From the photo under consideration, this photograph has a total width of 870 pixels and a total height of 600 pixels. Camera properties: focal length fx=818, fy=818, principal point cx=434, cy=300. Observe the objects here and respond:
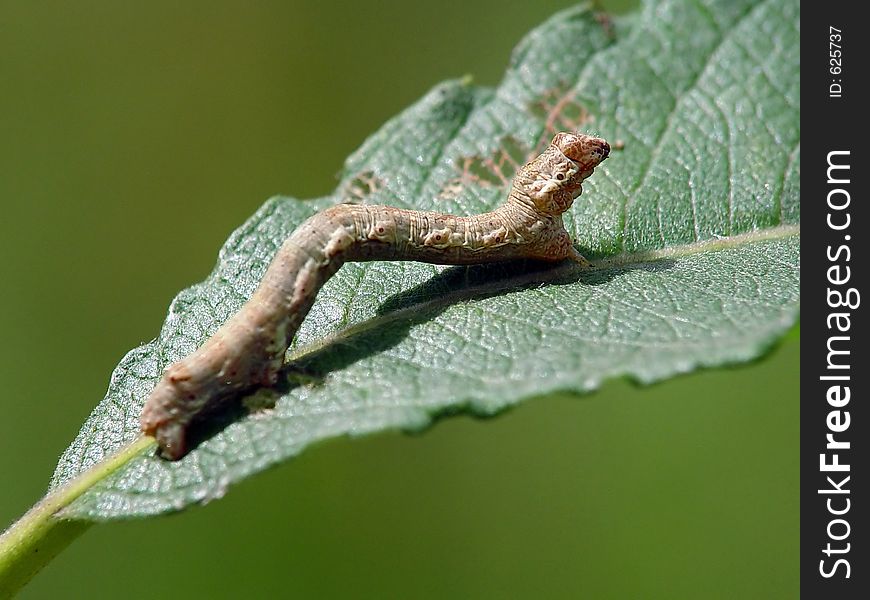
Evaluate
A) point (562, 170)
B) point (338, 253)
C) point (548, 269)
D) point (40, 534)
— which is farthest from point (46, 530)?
point (562, 170)

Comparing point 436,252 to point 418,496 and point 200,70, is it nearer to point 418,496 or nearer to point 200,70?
point 418,496

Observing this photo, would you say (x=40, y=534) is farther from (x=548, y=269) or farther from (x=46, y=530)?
(x=548, y=269)

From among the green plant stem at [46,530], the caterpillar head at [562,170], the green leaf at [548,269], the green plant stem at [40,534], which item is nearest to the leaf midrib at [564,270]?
the green leaf at [548,269]

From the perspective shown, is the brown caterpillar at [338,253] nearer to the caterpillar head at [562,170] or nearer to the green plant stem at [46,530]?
the caterpillar head at [562,170]

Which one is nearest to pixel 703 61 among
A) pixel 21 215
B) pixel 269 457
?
pixel 269 457

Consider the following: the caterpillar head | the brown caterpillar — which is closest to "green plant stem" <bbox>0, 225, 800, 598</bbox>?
the brown caterpillar

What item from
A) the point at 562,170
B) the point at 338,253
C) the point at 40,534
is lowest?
the point at 40,534

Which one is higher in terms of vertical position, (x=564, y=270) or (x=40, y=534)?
(x=564, y=270)
